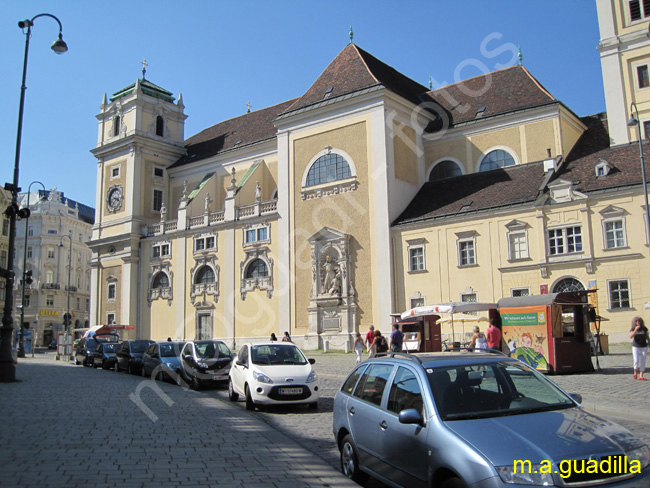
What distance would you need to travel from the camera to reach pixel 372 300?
3447cm

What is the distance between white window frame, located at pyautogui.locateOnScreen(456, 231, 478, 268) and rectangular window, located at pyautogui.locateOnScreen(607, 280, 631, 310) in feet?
21.6

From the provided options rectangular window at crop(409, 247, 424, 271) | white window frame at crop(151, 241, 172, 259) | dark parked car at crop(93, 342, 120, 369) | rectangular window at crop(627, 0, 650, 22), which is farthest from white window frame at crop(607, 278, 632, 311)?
white window frame at crop(151, 241, 172, 259)

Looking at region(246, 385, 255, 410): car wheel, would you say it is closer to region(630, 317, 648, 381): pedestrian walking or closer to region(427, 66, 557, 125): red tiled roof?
region(630, 317, 648, 381): pedestrian walking

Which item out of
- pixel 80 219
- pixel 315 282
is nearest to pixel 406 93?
pixel 315 282

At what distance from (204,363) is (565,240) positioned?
1853 cm

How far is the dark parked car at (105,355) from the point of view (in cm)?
2806

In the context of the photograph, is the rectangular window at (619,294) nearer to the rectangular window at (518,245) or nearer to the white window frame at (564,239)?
the white window frame at (564,239)

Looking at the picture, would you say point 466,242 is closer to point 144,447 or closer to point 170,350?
point 170,350

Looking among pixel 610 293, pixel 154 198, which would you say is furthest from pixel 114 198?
pixel 610 293

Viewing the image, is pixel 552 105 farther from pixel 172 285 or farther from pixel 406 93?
pixel 172 285

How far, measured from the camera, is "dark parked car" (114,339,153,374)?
24208 millimetres

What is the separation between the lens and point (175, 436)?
9.98 metres

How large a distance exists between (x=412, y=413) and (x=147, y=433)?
19.9ft

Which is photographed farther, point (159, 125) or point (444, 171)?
point (159, 125)
